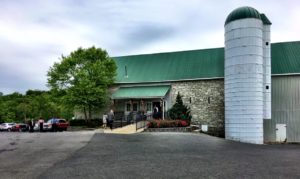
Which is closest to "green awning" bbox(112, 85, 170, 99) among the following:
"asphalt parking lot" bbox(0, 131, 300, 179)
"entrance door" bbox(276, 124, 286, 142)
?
"entrance door" bbox(276, 124, 286, 142)

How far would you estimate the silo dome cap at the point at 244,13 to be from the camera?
936 inches

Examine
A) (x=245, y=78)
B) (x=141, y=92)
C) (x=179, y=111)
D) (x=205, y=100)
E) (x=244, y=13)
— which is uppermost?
(x=244, y=13)

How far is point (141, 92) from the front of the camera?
31031mm

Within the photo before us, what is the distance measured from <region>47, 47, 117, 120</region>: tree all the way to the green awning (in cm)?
155

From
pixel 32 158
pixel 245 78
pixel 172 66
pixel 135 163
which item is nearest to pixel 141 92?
pixel 172 66

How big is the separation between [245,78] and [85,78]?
15537 millimetres

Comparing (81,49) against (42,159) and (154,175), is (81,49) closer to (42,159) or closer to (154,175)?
(42,159)

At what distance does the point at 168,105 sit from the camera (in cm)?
3098

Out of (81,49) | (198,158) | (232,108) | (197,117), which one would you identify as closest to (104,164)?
(198,158)

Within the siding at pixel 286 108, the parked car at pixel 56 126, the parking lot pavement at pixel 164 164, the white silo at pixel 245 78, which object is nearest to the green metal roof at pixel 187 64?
the siding at pixel 286 108

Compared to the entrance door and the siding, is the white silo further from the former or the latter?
the entrance door

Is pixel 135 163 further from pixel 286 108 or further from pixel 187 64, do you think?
pixel 187 64

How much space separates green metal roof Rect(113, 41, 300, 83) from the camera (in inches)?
1125

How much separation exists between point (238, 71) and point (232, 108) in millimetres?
2828
